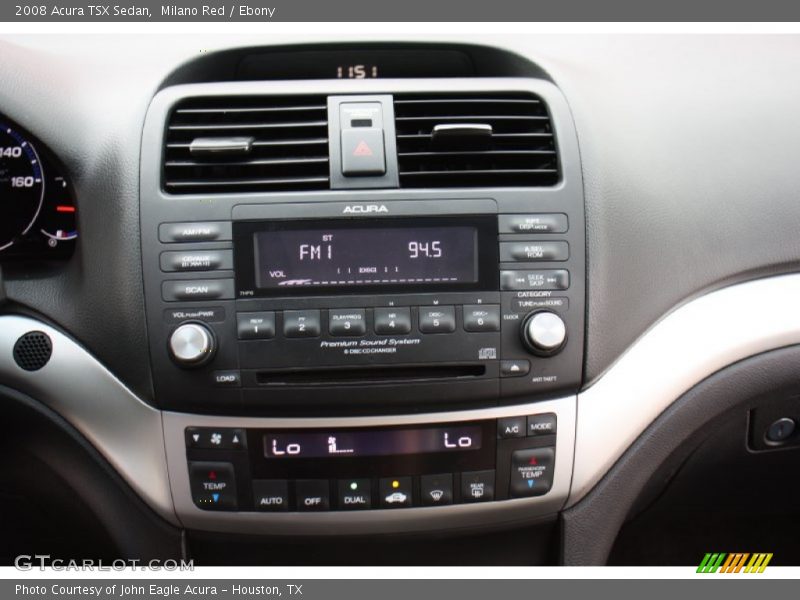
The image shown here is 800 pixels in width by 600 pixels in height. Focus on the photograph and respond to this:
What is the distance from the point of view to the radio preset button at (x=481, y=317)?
1434 mm

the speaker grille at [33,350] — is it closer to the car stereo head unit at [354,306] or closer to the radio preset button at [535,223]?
the car stereo head unit at [354,306]

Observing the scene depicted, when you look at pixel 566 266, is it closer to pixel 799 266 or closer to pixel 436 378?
pixel 436 378

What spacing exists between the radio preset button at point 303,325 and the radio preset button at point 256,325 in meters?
0.03

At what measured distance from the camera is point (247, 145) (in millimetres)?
1458

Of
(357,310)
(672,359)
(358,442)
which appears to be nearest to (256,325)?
(357,310)

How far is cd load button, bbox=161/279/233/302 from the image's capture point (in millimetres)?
1422

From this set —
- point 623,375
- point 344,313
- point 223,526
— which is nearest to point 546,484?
point 623,375

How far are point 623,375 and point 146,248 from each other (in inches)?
37.8

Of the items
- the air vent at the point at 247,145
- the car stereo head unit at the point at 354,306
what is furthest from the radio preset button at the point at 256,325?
the air vent at the point at 247,145

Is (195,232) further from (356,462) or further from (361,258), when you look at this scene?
(356,462)

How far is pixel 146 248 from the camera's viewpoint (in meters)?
1.45

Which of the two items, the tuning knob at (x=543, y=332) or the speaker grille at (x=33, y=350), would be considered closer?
the tuning knob at (x=543, y=332)

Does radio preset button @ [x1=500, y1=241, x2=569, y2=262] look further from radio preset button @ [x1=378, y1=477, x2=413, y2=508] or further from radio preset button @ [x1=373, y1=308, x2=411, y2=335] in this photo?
radio preset button @ [x1=378, y1=477, x2=413, y2=508]

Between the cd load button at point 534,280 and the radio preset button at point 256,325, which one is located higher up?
the cd load button at point 534,280
